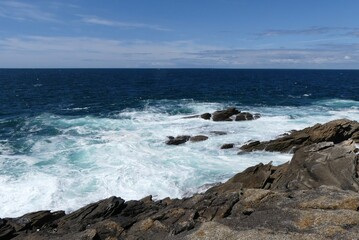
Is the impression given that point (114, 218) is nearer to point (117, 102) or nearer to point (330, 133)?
point (330, 133)

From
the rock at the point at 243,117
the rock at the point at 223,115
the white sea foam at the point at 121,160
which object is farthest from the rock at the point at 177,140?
the rock at the point at 243,117

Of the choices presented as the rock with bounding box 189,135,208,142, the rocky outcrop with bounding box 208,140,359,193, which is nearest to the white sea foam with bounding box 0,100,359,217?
the rock with bounding box 189,135,208,142

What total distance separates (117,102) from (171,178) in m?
45.9

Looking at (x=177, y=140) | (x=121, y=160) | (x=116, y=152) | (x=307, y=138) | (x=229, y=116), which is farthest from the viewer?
(x=229, y=116)

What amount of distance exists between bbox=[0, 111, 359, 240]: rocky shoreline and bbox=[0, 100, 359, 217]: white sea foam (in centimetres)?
421

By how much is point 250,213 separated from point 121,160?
18.7 m

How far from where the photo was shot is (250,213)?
15.0m

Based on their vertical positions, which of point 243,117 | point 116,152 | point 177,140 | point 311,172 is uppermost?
point 311,172

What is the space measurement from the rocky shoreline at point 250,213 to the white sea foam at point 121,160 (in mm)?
4205

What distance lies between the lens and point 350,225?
1224cm

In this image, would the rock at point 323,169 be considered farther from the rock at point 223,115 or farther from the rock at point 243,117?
the rock at point 223,115

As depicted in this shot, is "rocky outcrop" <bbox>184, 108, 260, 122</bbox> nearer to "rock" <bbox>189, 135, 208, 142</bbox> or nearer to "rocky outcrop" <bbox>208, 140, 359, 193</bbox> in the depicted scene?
"rock" <bbox>189, 135, 208, 142</bbox>

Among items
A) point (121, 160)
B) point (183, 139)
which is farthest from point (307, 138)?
point (121, 160)

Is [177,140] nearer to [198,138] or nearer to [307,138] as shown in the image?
[198,138]
